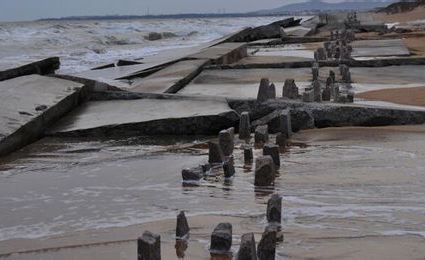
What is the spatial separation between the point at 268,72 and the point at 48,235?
8761 millimetres

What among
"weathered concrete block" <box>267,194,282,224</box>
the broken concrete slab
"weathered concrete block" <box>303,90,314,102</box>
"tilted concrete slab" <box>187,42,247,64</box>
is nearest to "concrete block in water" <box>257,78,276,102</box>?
"weathered concrete block" <box>303,90,314,102</box>

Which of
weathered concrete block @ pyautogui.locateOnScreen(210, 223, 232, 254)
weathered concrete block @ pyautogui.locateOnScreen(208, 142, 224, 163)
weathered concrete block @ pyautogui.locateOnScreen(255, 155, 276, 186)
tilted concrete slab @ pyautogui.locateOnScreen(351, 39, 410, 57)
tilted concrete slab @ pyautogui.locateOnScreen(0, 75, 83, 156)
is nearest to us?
weathered concrete block @ pyautogui.locateOnScreen(210, 223, 232, 254)

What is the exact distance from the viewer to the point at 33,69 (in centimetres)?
922

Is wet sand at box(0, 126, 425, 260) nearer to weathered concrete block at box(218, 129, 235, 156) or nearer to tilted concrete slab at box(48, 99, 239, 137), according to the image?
weathered concrete block at box(218, 129, 235, 156)

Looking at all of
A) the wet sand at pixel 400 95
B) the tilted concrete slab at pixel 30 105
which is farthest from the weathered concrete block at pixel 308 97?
the tilted concrete slab at pixel 30 105

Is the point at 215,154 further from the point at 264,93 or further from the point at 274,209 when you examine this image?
the point at 264,93

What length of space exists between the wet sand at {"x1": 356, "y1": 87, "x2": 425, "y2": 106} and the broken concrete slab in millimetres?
4289

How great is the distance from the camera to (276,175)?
487cm

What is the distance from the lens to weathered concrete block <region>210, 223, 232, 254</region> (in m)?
3.15

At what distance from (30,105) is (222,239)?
445 centimetres

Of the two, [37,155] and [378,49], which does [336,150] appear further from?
[378,49]

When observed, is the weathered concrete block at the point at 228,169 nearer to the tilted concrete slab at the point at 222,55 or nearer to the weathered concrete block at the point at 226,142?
the weathered concrete block at the point at 226,142

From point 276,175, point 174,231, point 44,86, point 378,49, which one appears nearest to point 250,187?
point 276,175

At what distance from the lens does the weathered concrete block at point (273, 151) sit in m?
5.02
